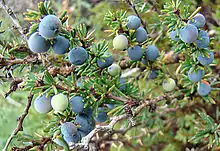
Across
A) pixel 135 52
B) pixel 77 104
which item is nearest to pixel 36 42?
pixel 77 104

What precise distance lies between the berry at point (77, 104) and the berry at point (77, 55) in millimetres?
89

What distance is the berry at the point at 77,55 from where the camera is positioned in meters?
0.73

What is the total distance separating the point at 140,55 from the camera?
0.85m

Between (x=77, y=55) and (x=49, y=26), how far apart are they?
5.1 inches

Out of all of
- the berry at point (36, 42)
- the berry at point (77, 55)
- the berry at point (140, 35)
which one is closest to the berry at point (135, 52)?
the berry at point (140, 35)

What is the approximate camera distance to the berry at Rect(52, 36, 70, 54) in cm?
72

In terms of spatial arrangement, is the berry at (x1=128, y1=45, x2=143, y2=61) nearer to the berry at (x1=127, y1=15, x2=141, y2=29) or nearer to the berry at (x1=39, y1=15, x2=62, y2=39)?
the berry at (x1=127, y1=15, x2=141, y2=29)

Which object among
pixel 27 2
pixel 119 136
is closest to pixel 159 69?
pixel 119 136

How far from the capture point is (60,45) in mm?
722

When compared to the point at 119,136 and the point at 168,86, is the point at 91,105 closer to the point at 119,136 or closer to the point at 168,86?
the point at 168,86

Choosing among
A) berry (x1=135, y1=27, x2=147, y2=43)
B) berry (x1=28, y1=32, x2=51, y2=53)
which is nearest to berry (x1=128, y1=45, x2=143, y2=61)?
berry (x1=135, y1=27, x2=147, y2=43)

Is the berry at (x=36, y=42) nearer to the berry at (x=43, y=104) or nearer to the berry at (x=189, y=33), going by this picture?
the berry at (x=43, y=104)

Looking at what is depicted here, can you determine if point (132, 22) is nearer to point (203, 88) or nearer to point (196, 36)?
point (196, 36)

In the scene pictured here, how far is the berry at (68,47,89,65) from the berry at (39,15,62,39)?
0.31 feet
